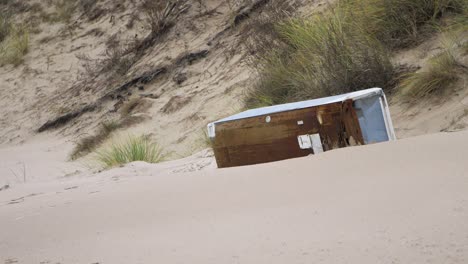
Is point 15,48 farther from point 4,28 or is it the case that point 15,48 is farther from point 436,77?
point 436,77

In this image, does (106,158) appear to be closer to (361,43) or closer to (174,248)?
(361,43)

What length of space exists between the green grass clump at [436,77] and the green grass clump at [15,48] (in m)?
10.2

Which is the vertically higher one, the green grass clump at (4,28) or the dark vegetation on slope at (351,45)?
the green grass clump at (4,28)

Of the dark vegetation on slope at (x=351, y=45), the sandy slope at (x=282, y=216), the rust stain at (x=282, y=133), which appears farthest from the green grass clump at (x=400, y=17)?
the sandy slope at (x=282, y=216)

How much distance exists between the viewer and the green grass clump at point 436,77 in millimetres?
5465

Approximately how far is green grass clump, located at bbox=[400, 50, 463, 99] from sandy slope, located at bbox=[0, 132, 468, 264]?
6.39 feet

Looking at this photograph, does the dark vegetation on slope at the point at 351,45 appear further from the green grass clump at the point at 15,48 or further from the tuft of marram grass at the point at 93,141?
the green grass clump at the point at 15,48

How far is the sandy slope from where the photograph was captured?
1.99 metres

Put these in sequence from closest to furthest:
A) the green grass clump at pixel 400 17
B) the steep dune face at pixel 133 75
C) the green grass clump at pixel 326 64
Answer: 1. the green grass clump at pixel 326 64
2. the green grass clump at pixel 400 17
3. the steep dune face at pixel 133 75

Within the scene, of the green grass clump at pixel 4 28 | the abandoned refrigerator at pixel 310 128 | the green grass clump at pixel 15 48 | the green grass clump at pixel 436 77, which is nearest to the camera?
the abandoned refrigerator at pixel 310 128

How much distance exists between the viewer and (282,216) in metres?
2.48

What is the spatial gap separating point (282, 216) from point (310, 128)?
1.91 meters

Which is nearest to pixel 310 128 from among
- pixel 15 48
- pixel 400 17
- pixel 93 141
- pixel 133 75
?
pixel 400 17

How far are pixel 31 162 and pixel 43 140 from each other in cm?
163
